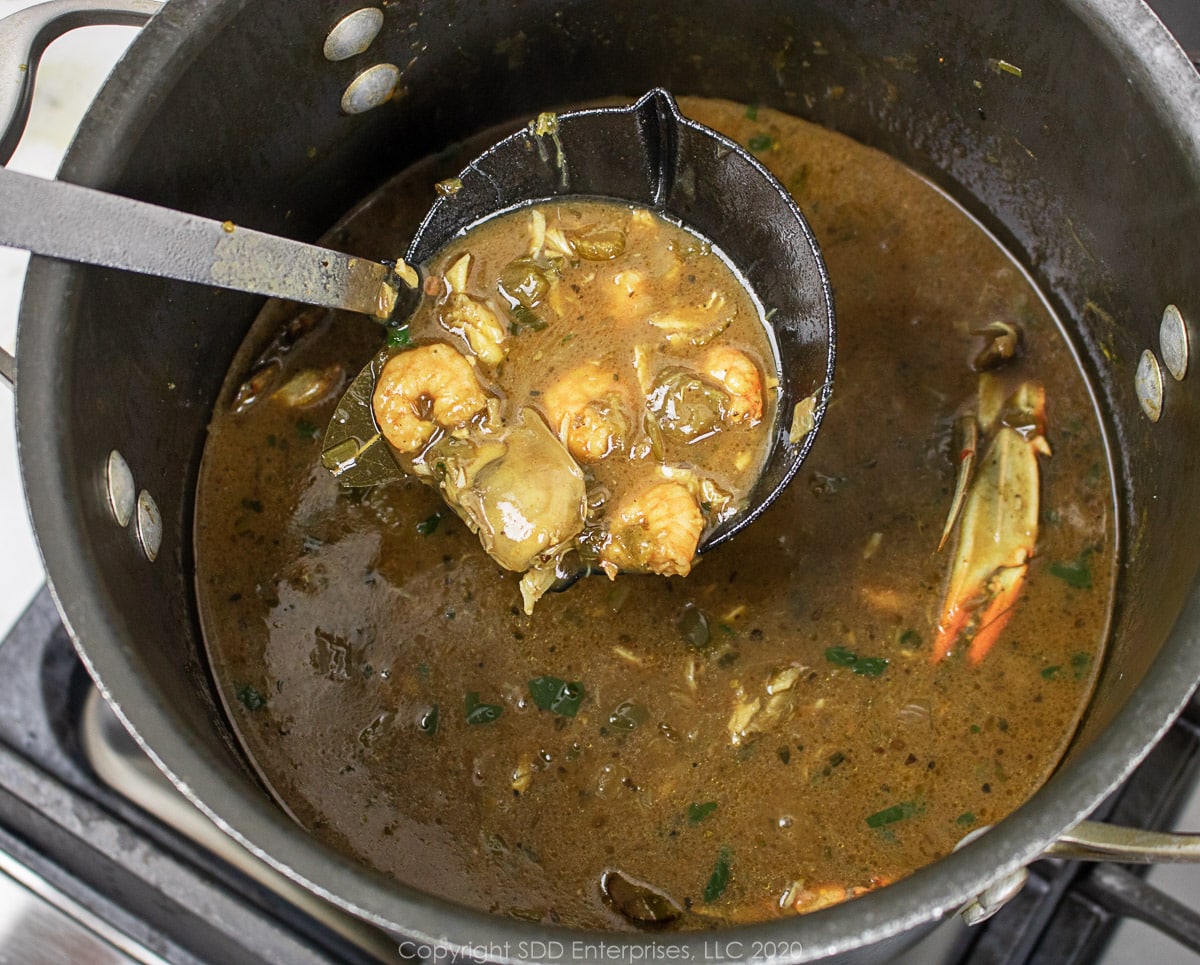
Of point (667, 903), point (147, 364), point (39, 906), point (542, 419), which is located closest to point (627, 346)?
point (542, 419)

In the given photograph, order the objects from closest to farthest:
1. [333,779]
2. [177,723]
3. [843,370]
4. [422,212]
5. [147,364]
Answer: [177,723], [147,364], [333,779], [843,370], [422,212]

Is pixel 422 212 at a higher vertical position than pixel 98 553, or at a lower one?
higher

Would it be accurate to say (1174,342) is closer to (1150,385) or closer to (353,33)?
(1150,385)

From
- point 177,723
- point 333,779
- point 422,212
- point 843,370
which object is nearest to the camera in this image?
point 177,723

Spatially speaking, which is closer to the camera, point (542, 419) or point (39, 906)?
point (542, 419)

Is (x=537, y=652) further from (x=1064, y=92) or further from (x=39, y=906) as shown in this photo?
(x=1064, y=92)
